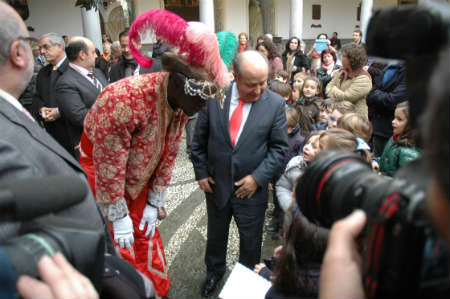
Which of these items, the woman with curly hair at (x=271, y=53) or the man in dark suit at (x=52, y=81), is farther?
the woman with curly hair at (x=271, y=53)

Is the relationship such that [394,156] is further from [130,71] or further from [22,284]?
[130,71]

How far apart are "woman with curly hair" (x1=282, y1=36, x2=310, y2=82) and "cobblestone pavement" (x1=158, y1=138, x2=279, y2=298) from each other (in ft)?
11.4

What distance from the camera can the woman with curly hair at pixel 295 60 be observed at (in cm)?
659

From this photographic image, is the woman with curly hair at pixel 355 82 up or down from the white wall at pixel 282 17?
down

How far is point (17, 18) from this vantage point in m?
1.12

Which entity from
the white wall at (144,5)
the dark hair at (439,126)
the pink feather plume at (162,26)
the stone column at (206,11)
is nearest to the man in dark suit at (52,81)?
the pink feather plume at (162,26)

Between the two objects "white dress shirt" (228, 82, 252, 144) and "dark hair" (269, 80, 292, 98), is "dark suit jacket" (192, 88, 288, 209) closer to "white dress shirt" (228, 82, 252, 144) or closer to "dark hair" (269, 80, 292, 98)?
"white dress shirt" (228, 82, 252, 144)

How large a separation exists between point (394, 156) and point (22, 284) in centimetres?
235

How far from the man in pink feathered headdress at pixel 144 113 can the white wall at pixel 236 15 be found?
1413 cm

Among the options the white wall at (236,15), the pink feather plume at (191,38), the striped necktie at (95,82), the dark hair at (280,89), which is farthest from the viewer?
the white wall at (236,15)

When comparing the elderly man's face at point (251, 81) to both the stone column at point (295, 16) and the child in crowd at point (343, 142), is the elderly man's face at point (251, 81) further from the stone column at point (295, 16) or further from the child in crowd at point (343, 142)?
the stone column at point (295, 16)

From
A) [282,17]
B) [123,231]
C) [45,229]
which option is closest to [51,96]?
[123,231]

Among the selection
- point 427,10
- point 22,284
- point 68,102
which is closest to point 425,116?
point 427,10

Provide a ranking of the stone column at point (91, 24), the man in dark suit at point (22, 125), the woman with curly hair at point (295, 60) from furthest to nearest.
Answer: the stone column at point (91, 24) < the woman with curly hair at point (295, 60) < the man in dark suit at point (22, 125)
